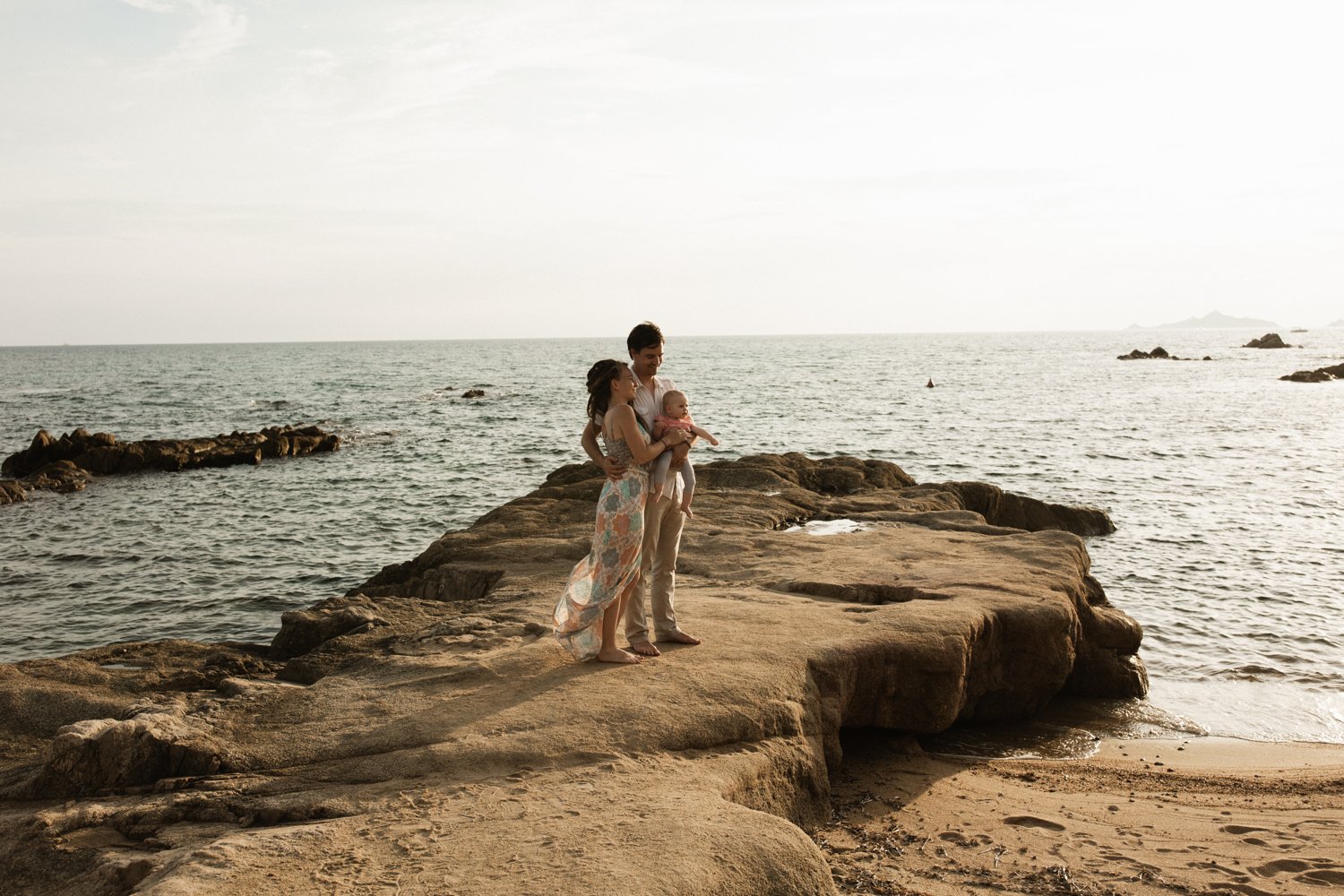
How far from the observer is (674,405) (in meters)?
6.17

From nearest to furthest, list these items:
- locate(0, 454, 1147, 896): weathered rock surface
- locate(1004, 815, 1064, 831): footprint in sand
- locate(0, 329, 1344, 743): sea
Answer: locate(0, 454, 1147, 896): weathered rock surface
locate(1004, 815, 1064, 831): footprint in sand
locate(0, 329, 1344, 743): sea

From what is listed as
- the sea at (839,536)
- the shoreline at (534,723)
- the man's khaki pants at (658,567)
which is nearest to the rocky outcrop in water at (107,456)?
the sea at (839,536)

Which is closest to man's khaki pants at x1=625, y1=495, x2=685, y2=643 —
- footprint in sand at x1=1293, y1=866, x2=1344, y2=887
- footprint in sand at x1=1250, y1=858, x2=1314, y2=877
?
footprint in sand at x1=1250, y1=858, x2=1314, y2=877

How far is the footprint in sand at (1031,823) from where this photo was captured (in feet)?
18.4

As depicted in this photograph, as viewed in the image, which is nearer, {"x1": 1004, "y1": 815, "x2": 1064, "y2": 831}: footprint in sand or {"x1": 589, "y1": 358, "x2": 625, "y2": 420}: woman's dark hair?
{"x1": 1004, "y1": 815, "x2": 1064, "y2": 831}: footprint in sand

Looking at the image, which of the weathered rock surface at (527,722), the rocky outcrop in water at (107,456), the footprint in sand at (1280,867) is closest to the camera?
the weathered rock surface at (527,722)

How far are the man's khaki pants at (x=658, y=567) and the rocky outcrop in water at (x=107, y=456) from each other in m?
22.2

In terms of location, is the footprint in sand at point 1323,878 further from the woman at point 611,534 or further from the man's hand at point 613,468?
the man's hand at point 613,468

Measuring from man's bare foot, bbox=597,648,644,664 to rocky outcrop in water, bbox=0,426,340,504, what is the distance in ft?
73.0

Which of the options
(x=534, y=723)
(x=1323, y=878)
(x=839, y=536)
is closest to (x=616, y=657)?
(x=534, y=723)

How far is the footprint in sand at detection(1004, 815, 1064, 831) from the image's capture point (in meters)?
5.60

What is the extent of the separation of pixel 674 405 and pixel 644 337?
48 centimetres

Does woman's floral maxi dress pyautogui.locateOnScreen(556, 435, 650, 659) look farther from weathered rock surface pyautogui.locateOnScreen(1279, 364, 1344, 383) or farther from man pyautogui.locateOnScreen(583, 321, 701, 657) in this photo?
weathered rock surface pyautogui.locateOnScreen(1279, 364, 1344, 383)

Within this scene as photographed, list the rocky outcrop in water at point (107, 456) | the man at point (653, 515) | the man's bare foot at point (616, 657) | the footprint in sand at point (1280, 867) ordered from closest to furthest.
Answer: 1. the footprint in sand at point (1280, 867)
2. the man at point (653, 515)
3. the man's bare foot at point (616, 657)
4. the rocky outcrop in water at point (107, 456)
